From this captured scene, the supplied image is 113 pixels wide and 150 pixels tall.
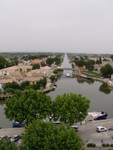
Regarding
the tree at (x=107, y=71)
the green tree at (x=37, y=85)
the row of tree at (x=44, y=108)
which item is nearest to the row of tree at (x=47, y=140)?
the row of tree at (x=44, y=108)

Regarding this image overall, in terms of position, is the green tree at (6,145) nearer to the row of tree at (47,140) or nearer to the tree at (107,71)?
the row of tree at (47,140)

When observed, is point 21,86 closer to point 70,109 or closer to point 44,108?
point 44,108

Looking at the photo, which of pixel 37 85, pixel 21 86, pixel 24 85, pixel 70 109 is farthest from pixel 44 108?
pixel 37 85

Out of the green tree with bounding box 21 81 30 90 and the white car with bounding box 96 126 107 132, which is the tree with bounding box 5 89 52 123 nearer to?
the white car with bounding box 96 126 107 132

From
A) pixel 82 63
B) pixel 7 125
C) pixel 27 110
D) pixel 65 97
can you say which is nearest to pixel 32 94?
pixel 27 110

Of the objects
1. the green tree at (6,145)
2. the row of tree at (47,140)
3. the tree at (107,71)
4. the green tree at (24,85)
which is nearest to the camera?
the green tree at (6,145)

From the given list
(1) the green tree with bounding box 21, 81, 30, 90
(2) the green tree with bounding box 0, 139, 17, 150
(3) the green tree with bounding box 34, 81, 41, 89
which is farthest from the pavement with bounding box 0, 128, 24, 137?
(3) the green tree with bounding box 34, 81, 41, 89

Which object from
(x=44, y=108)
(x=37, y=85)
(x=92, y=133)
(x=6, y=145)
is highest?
(x=44, y=108)
